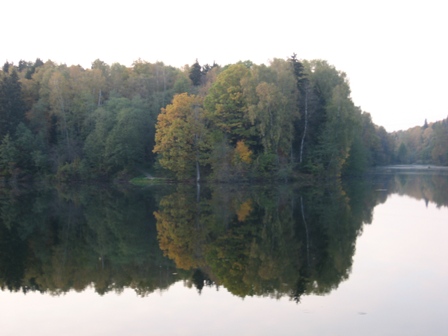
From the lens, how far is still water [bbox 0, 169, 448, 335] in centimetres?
1055

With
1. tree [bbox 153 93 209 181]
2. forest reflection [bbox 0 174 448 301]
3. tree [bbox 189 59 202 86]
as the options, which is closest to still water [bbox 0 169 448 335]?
forest reflection [bbox 0 174 448 301]

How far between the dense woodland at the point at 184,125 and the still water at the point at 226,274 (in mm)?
29970

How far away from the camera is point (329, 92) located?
6172 centimetres

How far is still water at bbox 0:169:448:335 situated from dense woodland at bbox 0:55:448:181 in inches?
1180

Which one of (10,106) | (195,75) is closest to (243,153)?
(195,75)

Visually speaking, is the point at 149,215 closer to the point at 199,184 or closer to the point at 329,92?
the point at 199,184

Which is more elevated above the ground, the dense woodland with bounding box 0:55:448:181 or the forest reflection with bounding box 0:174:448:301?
the dense woodland with bounding box 0:55:448:181

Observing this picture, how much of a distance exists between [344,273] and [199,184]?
4134 centimetres

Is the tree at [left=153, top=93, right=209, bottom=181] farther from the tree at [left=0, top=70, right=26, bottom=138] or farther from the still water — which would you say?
the still water

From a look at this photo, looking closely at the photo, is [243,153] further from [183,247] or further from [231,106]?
[183,247]

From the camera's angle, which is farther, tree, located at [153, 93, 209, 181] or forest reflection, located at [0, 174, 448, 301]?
tree, located at [153, 93, 209, 181]

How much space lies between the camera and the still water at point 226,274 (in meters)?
10.6

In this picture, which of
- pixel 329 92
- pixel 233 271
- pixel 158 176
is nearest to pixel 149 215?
pixel 233 271

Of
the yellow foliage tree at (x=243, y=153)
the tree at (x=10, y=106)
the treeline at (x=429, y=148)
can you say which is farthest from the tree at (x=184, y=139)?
the treeline at (x=429, y=148)
